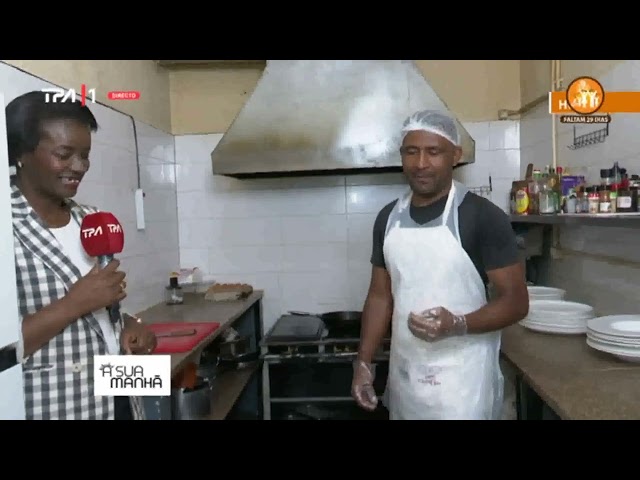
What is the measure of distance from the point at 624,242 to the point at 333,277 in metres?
1.05

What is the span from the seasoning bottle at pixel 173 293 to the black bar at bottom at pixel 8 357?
39.2 inches

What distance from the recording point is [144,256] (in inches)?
62.6

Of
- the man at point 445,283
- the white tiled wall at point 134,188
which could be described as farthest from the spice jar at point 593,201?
the white tiled wall at point 134,188

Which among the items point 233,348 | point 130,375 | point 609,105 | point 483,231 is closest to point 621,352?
point 483,231

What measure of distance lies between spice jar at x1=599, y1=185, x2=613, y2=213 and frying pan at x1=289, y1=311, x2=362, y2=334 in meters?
0.89

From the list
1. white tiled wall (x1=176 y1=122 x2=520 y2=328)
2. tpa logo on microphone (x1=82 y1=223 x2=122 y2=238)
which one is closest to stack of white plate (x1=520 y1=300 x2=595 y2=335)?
white tiled wall (x1=176 y1=122 x2=520 y2=328)

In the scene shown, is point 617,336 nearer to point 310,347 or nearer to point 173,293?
point 310,347

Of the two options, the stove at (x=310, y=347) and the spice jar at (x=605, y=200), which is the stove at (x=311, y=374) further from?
the spice jar at (x=605, y=200)

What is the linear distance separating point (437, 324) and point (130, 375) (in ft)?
1.79

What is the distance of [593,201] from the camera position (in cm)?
118

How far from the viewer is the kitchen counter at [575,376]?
2.75ft

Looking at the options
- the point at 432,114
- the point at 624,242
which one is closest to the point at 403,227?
the point at 432,114

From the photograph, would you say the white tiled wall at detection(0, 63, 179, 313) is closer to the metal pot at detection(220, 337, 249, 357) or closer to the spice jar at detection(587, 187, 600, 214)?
the metal pot at detection(220, 337, 249, 357)
